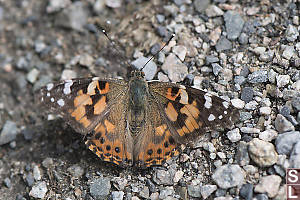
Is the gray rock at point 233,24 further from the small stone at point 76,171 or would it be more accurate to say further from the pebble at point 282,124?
the small stone at point 76,171

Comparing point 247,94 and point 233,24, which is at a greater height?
point 233,24

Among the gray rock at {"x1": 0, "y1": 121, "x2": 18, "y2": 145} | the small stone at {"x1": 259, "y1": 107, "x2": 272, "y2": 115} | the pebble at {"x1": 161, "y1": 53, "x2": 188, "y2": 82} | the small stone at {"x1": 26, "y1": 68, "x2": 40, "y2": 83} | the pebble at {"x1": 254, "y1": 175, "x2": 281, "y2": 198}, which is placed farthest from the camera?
the small stone at {"x1": 26, "y1": 68, "x2": 40, "y2": 83}

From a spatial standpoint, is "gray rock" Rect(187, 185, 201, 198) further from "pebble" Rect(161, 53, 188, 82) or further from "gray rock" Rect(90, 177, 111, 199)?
"pebble" Rect(161, 53, 188, 82)

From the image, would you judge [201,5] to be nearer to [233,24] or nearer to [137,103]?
[233,24]

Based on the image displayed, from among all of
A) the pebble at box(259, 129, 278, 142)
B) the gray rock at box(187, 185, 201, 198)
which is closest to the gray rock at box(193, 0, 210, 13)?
the pebble at box(259, 129, 278, 142)

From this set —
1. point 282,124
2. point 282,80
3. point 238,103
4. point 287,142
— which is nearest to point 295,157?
point 287,142

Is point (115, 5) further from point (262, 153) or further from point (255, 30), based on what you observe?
point (262, 153)

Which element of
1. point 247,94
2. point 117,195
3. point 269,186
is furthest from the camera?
point 247,94
